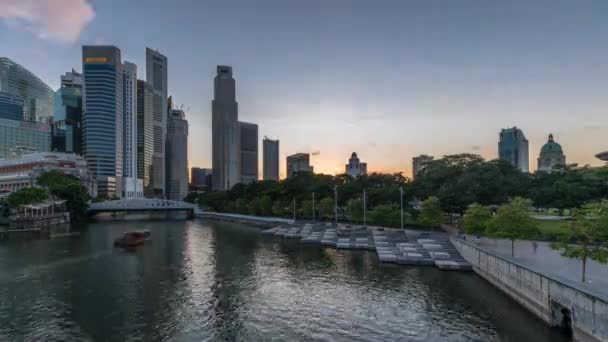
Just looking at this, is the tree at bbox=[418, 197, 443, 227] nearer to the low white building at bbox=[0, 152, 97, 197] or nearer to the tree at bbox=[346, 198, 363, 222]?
the tree at bbox=[346, 198, 363, 222]

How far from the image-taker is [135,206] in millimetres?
174125

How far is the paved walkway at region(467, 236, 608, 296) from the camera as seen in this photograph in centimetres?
2931

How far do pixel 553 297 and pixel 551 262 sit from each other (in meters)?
11.6

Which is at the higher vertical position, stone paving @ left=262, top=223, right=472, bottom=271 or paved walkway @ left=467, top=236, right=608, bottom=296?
paved walkway @ left=467, top=236, right=608, bottom=296

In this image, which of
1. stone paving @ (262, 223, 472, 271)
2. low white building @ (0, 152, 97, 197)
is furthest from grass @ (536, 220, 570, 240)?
low white building @ (0, 152, 97, 197)

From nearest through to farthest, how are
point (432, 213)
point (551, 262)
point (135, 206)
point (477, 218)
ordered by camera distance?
point (551, 262)
point (477, 218)
point (432, 213)
point (135, 206)

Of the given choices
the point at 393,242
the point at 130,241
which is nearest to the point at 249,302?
the point at 393,242

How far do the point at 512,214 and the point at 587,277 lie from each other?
14.3 metres

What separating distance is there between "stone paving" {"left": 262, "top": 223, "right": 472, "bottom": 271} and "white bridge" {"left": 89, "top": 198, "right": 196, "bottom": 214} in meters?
101

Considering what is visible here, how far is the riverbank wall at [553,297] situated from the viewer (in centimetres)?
2289

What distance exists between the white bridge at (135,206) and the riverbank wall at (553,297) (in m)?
165

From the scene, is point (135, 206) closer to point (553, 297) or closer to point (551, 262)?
point (551, 262)

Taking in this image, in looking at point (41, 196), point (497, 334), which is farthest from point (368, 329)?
point (41, 196)

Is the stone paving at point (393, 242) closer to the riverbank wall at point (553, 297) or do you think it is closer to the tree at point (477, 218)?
the tree at point (477, 218)
